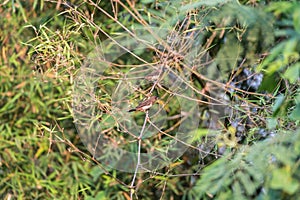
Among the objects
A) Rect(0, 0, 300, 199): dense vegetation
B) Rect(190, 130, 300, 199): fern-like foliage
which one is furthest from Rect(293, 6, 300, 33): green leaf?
Rect(190, 130, 300, 199): fern-like foliage

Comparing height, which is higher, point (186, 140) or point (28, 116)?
point (186, 140)

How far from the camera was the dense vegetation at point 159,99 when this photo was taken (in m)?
0.85

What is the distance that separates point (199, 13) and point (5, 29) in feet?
3.17

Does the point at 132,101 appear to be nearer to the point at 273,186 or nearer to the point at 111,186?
the point at 111,186

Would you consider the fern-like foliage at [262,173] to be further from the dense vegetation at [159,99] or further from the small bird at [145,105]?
the small bird at [145,105]

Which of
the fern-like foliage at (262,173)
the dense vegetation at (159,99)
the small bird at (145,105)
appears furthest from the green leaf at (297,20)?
the small bird at (145,105)

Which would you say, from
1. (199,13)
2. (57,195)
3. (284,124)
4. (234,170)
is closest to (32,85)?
(57,195)

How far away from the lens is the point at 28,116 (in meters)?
2.20

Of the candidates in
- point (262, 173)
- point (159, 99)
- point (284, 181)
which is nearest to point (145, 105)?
point (159, 99)

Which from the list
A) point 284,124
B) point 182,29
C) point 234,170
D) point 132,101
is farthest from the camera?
point 182,29

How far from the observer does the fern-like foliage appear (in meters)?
0.69

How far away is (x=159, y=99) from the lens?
62.4 inches

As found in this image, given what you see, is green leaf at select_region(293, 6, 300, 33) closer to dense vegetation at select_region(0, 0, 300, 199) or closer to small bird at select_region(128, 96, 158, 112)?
dense vegetation at select_region(0, 0, 300, 199)

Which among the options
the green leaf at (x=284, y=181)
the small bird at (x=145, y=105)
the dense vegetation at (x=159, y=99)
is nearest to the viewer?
the green leaf at (x=284, y=181)
